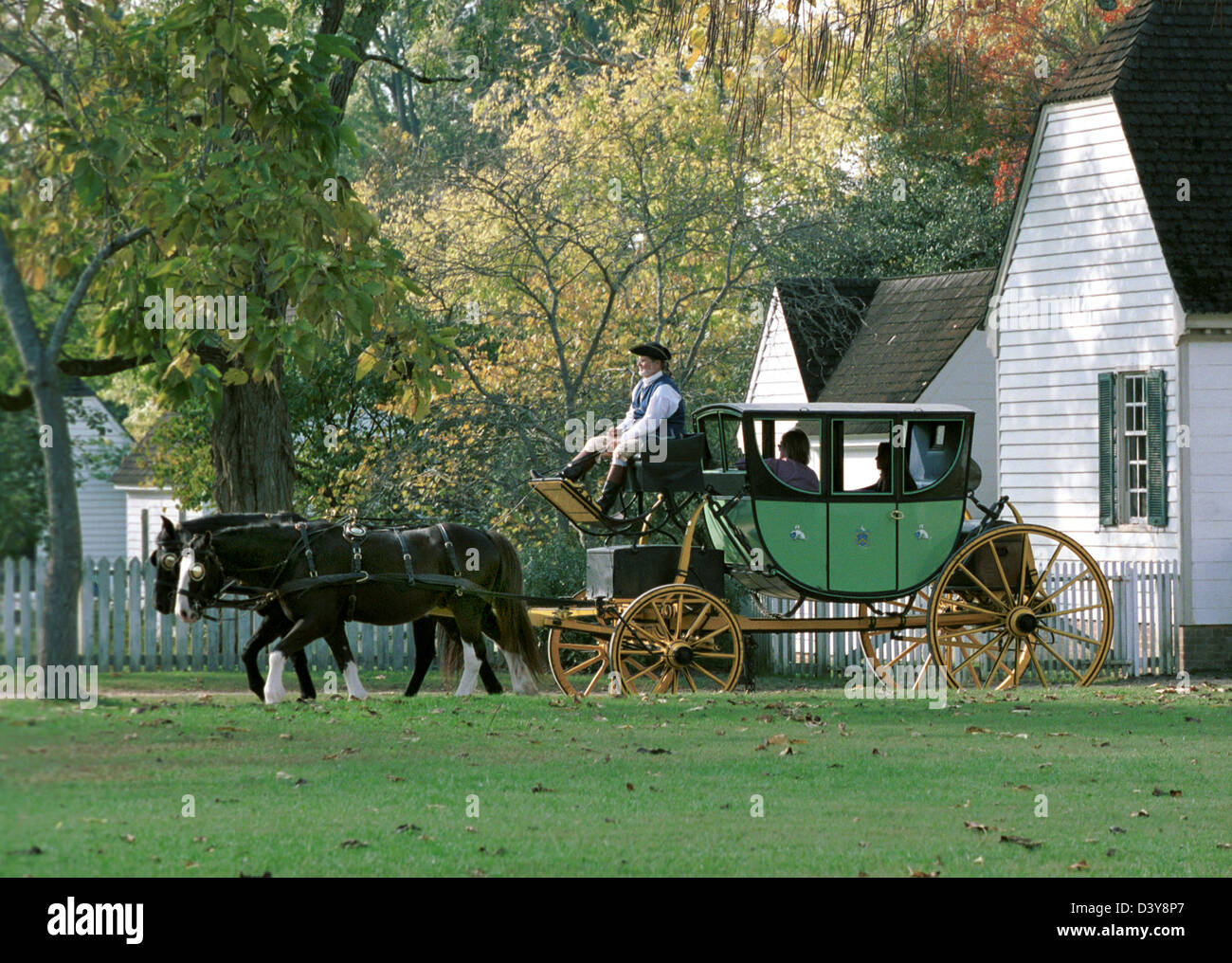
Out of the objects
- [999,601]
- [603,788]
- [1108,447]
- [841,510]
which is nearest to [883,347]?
[1108,447]

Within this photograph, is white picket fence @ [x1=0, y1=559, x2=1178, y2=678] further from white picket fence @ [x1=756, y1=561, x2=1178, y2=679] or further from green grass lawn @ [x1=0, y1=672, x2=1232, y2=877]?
green grass lawn @ [x1=0, y1=672, x2=1232, y2=877]

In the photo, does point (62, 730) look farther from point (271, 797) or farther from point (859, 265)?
point (859, 265)

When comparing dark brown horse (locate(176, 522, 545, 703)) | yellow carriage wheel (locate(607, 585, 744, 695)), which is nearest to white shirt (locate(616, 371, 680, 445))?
yellow carriage wheel (locate(607, 585, 744, 695))

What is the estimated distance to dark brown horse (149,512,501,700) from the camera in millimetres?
13250

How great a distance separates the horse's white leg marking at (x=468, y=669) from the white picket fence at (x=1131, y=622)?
18.4 ft

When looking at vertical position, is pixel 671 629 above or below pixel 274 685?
above

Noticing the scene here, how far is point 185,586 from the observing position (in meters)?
13.2

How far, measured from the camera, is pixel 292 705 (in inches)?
519

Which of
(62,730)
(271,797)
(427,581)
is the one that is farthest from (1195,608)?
(62,730)

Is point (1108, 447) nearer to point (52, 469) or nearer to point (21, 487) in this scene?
point (52, 469)

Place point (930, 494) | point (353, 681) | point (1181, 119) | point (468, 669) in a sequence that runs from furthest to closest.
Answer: point (1181, 119) → point (930, 494) → point (468, 669) → point (353, 681)

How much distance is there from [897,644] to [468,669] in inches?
305

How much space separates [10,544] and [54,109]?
1.25 m

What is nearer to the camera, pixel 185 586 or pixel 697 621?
pixel 185 586
